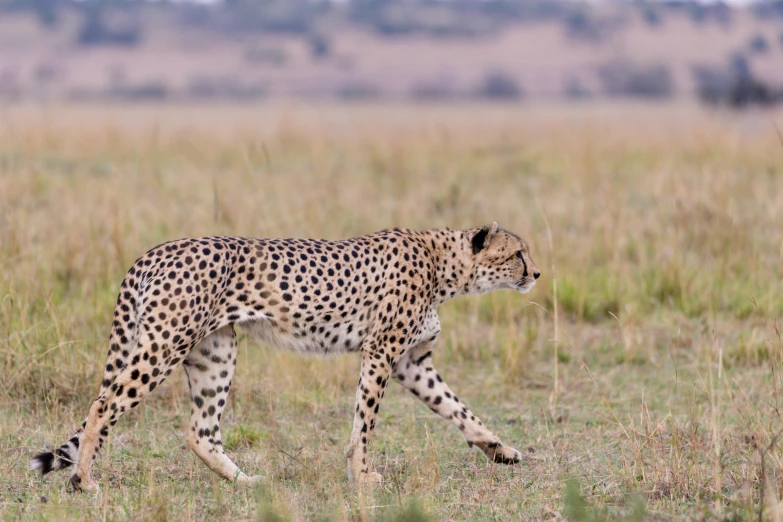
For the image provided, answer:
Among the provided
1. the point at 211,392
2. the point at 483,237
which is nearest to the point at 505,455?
the point at 483,237

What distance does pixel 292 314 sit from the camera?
4.07m

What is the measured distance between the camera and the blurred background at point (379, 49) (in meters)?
49.9

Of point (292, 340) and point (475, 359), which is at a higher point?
point (292, 340)

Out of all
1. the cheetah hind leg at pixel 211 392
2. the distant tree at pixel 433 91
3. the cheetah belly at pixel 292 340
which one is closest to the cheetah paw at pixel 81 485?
the cheetah hind leg at pixel 211 392

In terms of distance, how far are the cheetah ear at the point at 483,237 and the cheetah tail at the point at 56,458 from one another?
173 cm

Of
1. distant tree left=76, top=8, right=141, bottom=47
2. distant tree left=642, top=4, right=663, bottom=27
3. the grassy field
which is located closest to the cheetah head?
the grassy field

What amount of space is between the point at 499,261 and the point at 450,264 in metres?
0.21

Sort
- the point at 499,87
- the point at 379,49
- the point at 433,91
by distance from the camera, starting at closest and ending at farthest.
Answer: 1. the point at 433,91
2. the point at 499,87
3. the point at 379,49

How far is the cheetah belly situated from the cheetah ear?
675mm

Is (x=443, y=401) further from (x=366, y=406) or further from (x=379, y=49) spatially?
(x=379, y=49)

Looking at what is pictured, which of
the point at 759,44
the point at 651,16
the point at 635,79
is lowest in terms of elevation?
the point at 635,79

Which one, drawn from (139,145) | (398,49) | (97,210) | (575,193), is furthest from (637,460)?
(398,49)

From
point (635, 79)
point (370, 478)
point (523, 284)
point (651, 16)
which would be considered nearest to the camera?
point (370, 478)

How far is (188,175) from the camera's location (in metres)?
10.9
